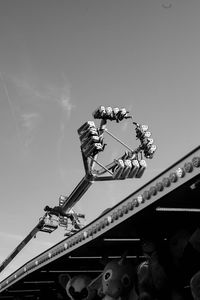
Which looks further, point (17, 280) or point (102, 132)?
point (102, 132)

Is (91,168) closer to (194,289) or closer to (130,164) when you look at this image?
(130,164)

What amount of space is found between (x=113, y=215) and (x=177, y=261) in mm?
995

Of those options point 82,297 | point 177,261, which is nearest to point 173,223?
point 177,261

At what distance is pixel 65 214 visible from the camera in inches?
1083

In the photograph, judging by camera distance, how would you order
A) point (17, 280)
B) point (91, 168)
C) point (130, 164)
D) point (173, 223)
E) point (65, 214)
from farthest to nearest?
point (65, 214) → point (91, 168) → point (130, 164) → point (17, 280) → point (173, 223)

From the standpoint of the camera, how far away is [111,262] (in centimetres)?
564

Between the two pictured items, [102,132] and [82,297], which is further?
[102,132]

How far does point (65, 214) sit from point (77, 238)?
74.1 ft

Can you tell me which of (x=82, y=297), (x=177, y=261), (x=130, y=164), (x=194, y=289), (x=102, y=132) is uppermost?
Result: (x=102, y=132)

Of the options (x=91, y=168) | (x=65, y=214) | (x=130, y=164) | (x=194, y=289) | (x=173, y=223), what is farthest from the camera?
(x=65, y=214)

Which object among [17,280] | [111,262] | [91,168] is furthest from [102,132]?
[111,262]

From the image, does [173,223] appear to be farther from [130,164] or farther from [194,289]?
[130,164]

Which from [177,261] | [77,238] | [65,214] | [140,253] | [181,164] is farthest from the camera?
[65,214]

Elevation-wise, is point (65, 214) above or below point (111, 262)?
above
